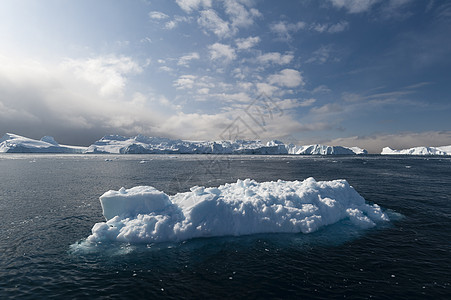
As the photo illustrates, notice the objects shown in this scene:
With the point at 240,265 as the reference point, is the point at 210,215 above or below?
above

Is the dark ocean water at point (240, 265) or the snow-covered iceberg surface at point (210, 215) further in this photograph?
the snow-covered iceberg surface at point (210, 215)

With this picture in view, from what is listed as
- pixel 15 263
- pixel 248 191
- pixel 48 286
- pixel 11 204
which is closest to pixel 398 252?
pixel 248 191

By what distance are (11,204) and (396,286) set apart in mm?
37463

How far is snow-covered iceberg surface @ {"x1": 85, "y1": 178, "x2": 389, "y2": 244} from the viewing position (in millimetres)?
14945

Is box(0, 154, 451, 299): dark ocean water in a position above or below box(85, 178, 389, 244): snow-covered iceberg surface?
below

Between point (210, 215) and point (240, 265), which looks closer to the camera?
point (240, 265)

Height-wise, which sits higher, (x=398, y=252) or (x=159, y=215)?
(x=159, y=215)

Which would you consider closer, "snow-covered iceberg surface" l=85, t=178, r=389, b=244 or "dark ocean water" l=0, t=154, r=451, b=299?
"dark ocean water" l=0, t=154, r=451, b=299

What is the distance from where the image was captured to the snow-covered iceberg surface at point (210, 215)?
49.0ft

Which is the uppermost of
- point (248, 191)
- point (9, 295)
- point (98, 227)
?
point (248, 191)

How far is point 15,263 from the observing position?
12.4 meters

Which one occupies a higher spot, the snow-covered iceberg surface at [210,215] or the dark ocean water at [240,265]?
the snow-covered iceberg surface at [210,215]

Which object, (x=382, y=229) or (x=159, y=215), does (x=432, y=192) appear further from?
(x=159, y=215)

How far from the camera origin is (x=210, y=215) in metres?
16.1
